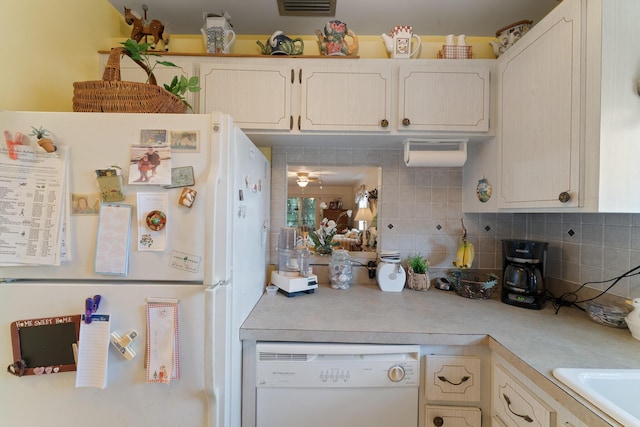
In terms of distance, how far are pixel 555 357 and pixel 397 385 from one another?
542 millimetres

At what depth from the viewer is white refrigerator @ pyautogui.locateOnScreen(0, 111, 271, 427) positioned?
0.86 meters

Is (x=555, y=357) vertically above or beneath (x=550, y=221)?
beneath

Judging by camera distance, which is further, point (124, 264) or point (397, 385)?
point (397, 385)

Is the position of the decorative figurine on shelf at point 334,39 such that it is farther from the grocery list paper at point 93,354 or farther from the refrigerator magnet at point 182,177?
the grocery list paper at point 93,354

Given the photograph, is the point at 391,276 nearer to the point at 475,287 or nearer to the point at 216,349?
the point at 475,287

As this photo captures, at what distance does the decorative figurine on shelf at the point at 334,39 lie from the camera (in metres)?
1.38

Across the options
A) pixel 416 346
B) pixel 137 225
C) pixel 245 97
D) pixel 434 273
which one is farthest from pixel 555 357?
pixel 245 97

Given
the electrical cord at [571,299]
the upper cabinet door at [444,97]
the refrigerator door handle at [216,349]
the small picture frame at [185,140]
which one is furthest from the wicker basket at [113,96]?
the electrical cord at [571,299]

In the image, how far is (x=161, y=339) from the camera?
86cm

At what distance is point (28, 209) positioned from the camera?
84 cm

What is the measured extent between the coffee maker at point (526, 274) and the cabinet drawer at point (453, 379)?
1.65 ft

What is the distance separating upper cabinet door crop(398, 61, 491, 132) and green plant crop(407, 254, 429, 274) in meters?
0.79

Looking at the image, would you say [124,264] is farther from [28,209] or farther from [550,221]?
[550,221]

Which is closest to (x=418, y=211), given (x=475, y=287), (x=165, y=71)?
(x=475, y=287)
